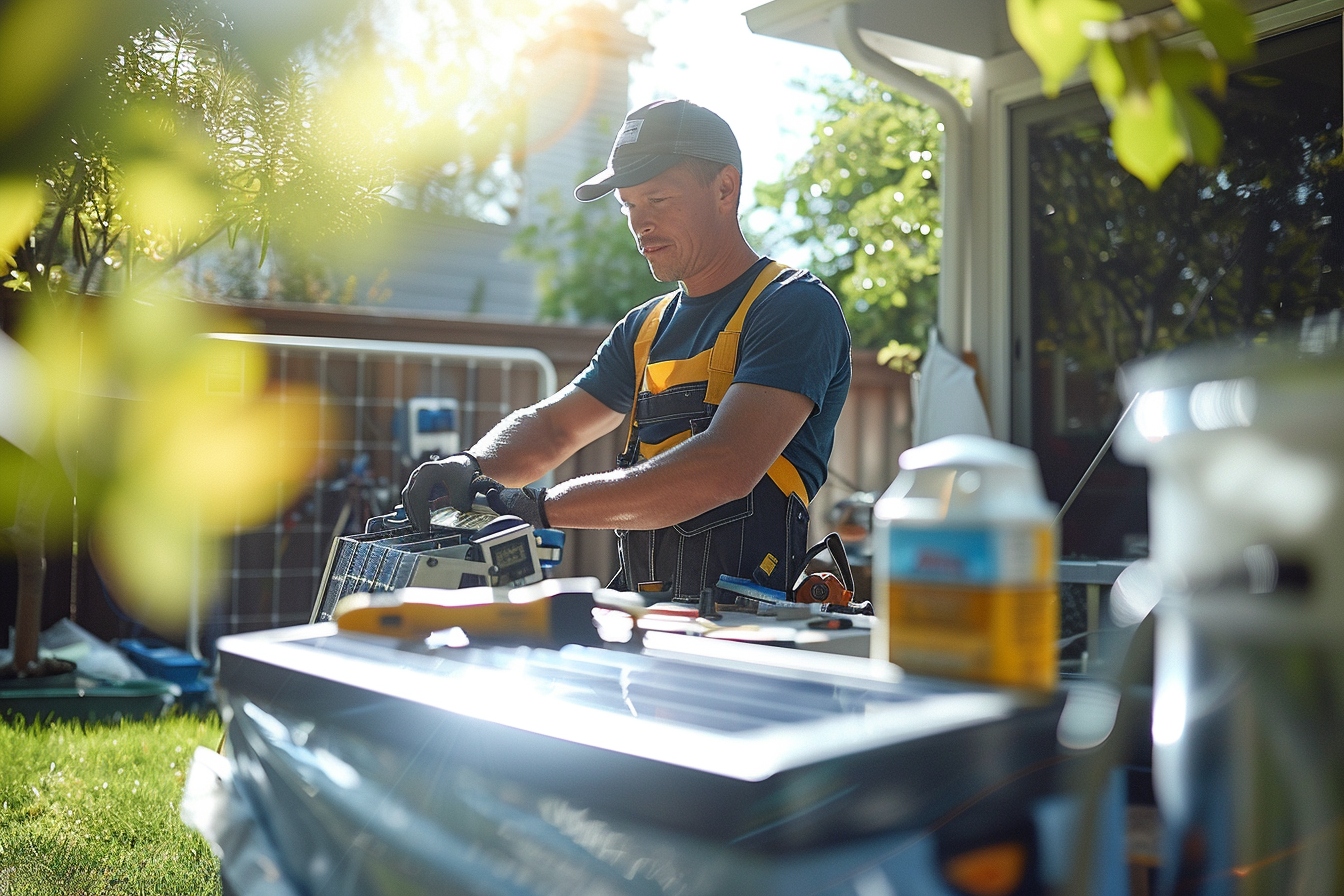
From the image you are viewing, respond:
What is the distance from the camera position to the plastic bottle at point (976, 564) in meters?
0.88

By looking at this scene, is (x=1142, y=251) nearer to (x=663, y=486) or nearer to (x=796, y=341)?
(x=796, y=341)

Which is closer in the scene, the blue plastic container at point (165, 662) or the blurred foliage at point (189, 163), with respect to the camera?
the blurred foliage at point (189, 163)

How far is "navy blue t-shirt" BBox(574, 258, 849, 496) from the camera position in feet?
7.48

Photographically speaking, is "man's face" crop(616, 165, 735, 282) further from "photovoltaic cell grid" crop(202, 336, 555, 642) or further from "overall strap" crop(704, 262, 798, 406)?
"photovoltaic cell grid" crop(202, 336, 555, 642)

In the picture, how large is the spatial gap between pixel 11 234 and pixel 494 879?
2353mm

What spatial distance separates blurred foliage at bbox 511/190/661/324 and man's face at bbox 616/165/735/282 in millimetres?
11086

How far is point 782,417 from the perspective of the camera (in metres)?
2.25

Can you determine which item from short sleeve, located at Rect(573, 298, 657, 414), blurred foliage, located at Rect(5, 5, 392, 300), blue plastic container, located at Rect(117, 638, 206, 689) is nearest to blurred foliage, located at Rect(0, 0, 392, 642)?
blurred foliage, located at Rect(5, 5, 392, 300)

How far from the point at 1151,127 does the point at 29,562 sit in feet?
15.8

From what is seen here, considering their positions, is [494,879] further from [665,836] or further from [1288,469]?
[1288,469]

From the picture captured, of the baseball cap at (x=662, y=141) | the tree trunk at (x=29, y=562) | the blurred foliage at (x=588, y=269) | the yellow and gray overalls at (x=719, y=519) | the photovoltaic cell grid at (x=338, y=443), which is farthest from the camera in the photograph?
the blurred foliage at (x=588, y=269)

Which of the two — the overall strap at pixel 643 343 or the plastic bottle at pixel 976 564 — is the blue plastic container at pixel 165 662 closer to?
the overall strap at pixel 643 343

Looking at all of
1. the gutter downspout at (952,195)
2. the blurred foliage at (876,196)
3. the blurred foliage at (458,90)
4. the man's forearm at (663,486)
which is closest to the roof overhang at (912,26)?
the gutter downspout at (952,195)

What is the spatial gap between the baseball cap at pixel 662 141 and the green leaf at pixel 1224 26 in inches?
71.0
